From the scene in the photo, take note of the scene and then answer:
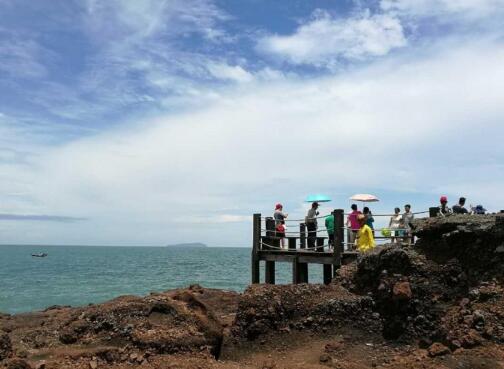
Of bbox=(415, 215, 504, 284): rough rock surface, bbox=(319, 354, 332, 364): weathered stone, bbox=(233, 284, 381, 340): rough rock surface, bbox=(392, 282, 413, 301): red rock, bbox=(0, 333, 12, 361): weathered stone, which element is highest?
bbox=(415, 215, 504, 284): rough rock surface

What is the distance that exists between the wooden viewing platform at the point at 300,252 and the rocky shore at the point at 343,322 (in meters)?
3.28

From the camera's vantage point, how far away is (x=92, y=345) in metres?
10.8

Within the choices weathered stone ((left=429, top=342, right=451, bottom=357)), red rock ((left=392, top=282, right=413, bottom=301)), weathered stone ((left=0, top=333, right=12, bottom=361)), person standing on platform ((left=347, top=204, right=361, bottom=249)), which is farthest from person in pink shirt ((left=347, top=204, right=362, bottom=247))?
weathered stone ((left=0, top=333, right=12, bottom=361))

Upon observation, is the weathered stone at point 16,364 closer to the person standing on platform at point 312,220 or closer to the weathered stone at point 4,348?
the weathered stone at point 4,348

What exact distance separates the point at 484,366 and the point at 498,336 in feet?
2.84

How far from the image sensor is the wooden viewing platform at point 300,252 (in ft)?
50.4

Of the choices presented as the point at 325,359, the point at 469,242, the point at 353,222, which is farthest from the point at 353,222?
the point at 325,359

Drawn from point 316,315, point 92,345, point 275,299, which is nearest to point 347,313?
point 316,315

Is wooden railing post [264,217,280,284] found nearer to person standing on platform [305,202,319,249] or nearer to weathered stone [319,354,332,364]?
person standing on platform [305,202,319,249]

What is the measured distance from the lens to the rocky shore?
32.2 ft

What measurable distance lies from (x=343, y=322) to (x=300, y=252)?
21.5ft

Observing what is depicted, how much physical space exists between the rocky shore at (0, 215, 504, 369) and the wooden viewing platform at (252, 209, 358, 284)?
3278 mm

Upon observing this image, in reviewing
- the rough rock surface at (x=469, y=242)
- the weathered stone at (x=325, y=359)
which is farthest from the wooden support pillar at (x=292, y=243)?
the weathered stone at (x=325, y=359)

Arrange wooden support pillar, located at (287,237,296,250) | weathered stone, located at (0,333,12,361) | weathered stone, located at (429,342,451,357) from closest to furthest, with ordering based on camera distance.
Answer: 1. weathered stone, located at (429,342,451,357)
2. weathered stone, located at (0,333,12,361)
3. wooden support pillar, located at (287,237,296,250)
